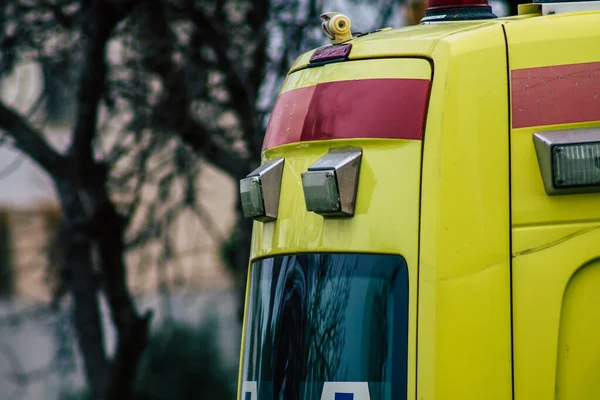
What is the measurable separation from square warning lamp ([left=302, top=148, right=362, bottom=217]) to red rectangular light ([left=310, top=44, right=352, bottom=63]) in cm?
30

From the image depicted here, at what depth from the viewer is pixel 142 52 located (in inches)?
265

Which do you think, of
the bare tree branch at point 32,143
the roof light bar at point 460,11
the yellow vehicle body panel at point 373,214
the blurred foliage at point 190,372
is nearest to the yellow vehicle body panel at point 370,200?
the yellow vehicle body panel at point 373,214

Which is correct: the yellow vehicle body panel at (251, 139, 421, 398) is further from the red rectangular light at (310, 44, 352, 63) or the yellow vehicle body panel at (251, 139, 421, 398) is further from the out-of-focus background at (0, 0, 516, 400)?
the out-of-focus background at (0, 0, 516, 400)

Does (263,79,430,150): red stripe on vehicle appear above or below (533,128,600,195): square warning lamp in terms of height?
above

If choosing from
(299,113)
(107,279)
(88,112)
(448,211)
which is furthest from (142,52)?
(448,211)

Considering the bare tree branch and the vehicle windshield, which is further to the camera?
the bare tree branch

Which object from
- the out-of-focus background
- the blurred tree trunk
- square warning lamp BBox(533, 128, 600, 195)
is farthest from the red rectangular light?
the blurred tree trunk

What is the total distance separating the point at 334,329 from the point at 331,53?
0.69 meters

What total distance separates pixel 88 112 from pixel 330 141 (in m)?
4.36

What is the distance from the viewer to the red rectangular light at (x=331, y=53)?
8.49 ft

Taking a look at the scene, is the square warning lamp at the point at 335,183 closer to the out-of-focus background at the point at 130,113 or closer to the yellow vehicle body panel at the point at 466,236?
the yellow vehicle body panel at the point at 466,236

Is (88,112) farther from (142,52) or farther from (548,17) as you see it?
(548,17)

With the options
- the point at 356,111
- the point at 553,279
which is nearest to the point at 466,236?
the point at 553,279

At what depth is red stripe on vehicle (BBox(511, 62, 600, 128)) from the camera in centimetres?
224
